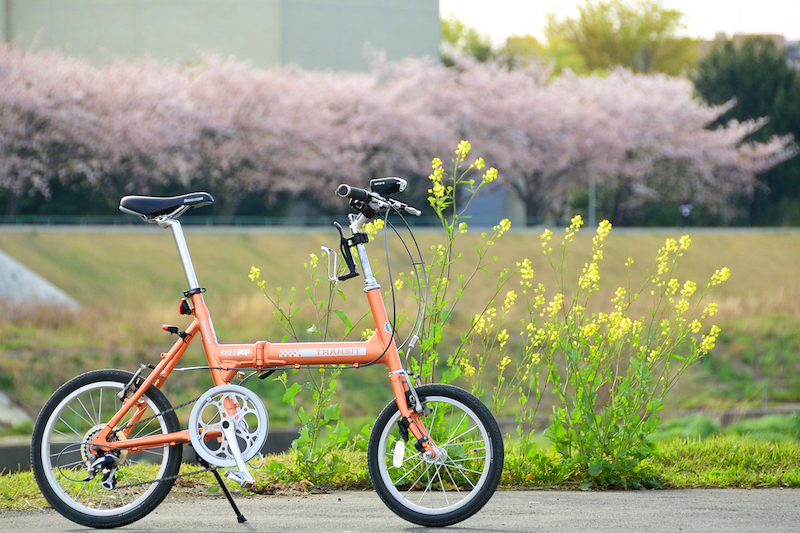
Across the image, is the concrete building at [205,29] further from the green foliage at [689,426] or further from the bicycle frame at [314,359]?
the bicycle frame at [314,359]

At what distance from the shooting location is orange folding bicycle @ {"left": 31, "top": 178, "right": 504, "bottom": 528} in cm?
365

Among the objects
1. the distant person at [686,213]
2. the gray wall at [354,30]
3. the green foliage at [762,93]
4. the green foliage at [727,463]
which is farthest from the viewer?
the green foliage at [762,93]

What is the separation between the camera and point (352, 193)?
362 cm

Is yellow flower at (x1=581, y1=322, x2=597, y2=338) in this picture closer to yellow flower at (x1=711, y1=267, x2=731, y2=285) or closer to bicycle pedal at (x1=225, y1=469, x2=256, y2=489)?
yellow flower at (x1=711, y1=267, x2=731, y2=285)

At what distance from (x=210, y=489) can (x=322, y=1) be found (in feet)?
115

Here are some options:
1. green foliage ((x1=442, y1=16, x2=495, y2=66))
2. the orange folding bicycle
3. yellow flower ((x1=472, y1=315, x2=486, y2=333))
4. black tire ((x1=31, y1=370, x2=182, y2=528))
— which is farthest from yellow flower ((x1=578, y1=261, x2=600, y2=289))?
green foliage ((x1=442, y1=16, x2=495, y2=66))

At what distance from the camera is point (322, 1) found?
37.1 meters

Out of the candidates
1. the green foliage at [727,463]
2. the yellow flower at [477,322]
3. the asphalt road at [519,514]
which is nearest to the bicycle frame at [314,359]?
the asphalt road at [519,514]

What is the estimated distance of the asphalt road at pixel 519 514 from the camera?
3.65 m

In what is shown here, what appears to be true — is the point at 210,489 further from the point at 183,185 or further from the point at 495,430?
the point at 183,185

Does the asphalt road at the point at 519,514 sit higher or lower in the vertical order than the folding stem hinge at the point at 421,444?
lower

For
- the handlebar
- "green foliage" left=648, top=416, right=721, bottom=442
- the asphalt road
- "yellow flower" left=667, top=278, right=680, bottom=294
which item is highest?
the handlebar

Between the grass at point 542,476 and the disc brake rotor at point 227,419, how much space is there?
20.9 inches

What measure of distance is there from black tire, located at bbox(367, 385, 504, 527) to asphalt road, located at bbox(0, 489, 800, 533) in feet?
0.28
